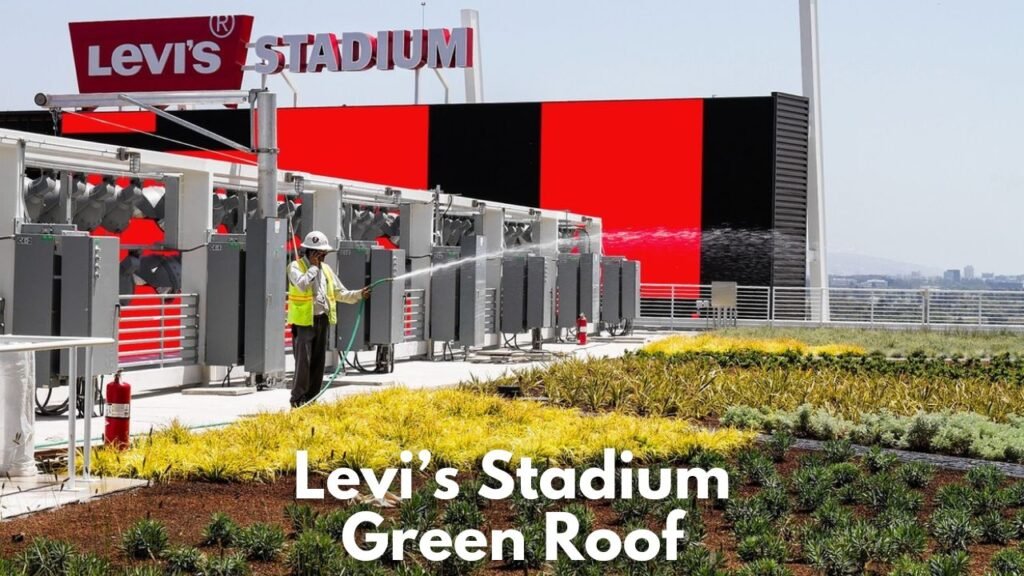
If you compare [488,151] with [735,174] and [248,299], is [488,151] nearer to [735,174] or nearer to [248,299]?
[735,174]

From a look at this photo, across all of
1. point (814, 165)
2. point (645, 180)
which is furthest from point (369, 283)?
point (814, 165)

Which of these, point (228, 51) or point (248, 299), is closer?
point (248, 299)

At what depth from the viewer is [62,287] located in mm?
15773

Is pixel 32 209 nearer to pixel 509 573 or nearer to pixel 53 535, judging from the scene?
pixel 53 535

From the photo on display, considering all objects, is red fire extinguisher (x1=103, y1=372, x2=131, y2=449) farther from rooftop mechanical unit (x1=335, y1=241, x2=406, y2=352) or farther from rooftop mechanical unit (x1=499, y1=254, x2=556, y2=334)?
rooftop mechanical unit (x1=499, y1=254, x2=556, y2=334)

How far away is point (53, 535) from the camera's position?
28.7ft

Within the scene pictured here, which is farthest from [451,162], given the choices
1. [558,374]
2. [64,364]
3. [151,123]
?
[64,364]

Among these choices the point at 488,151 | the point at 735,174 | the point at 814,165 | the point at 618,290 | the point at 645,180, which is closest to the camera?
the point at 618,290

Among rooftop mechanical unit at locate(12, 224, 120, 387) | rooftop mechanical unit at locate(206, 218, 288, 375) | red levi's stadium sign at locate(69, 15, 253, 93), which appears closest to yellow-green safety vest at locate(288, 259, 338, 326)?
rooftop mechanical unit at locate(12, 224, 120, 387)

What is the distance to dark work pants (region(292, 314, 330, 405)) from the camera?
1647 cm

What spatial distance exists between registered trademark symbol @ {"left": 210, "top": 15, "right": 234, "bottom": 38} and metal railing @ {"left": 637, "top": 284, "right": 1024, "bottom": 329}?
53.4ft

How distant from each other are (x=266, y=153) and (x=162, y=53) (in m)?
32.9

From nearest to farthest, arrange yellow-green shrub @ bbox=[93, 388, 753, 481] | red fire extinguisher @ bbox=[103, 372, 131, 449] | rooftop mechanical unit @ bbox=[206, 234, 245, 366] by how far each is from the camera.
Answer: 1. yellow-green shrub @ bbox=[93, 388, 753, 481]
2. red fire extinguisher @ bbox=[103, 372, 131, 449]
3. rooftop mechanical unit @ bbox=[206, 234, 245, 366]

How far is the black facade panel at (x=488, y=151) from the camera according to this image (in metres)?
47.2
